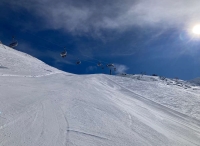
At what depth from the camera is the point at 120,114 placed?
6980 mm

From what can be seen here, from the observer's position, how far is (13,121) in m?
4.67

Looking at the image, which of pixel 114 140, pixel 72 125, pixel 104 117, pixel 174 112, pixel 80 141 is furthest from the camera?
pixel 174 112

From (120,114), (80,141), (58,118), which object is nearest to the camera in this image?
(80,141)

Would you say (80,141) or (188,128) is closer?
(80,141)

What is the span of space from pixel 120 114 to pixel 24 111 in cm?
368

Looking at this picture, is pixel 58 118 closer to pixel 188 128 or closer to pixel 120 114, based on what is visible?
pixel 120 114

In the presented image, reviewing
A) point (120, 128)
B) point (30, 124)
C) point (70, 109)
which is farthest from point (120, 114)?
point (30, 124)

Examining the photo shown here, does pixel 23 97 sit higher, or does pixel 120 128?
pixel 23 97

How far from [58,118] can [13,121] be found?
1.34m

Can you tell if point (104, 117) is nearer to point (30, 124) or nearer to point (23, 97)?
point (30, 124)

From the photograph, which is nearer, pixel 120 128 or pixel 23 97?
pixel 120 128

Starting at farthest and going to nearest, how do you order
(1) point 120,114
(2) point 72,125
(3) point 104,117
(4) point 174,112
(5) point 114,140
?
(4) point 174,112
(1) point 120,114
(3) point 104,117
(2) point 72,125
(5) point 114,140

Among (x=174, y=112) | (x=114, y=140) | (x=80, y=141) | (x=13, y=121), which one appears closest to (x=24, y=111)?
(x=13, y=121)

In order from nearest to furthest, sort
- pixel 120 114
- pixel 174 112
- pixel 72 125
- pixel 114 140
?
pixel 114 140 → pixel 72 125 → pixel 120 114 → pixel 174 112
